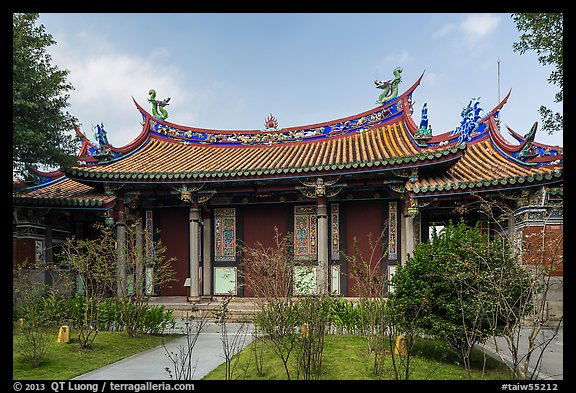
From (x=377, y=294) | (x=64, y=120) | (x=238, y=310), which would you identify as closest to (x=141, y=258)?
(x=238, y=310)

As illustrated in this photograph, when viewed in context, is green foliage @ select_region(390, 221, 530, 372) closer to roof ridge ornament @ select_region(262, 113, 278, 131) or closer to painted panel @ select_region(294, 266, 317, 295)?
painted panel @ select_region(294, 266, 317, 295)

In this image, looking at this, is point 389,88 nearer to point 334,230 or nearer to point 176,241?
point 334,230

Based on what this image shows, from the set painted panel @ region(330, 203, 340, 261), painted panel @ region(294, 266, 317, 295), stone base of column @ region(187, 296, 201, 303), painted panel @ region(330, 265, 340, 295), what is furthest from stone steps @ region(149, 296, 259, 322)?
painted panel @ region(330, 203, 340, 261)

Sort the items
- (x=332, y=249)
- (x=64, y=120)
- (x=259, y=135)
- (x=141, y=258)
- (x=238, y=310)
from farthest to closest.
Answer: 1. (x=259, y=135)
2. (x=332, y=249)
3. (x=238, y=310)
4. (x=64, y=120)
5. (x=141, y=258)

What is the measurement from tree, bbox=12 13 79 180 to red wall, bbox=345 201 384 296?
303 inches

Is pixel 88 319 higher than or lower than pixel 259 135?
lower

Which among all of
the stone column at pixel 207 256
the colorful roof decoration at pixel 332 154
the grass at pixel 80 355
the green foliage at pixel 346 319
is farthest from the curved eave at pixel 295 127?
the grass at pixel 80 355

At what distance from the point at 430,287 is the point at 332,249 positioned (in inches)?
233

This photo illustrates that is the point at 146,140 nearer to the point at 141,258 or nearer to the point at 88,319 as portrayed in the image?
the point at 141,258

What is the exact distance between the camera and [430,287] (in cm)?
616

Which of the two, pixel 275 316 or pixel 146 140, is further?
pixel 146 140

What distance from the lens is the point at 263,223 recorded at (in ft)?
41.7

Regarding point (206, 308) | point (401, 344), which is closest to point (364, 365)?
point (401, 344)
